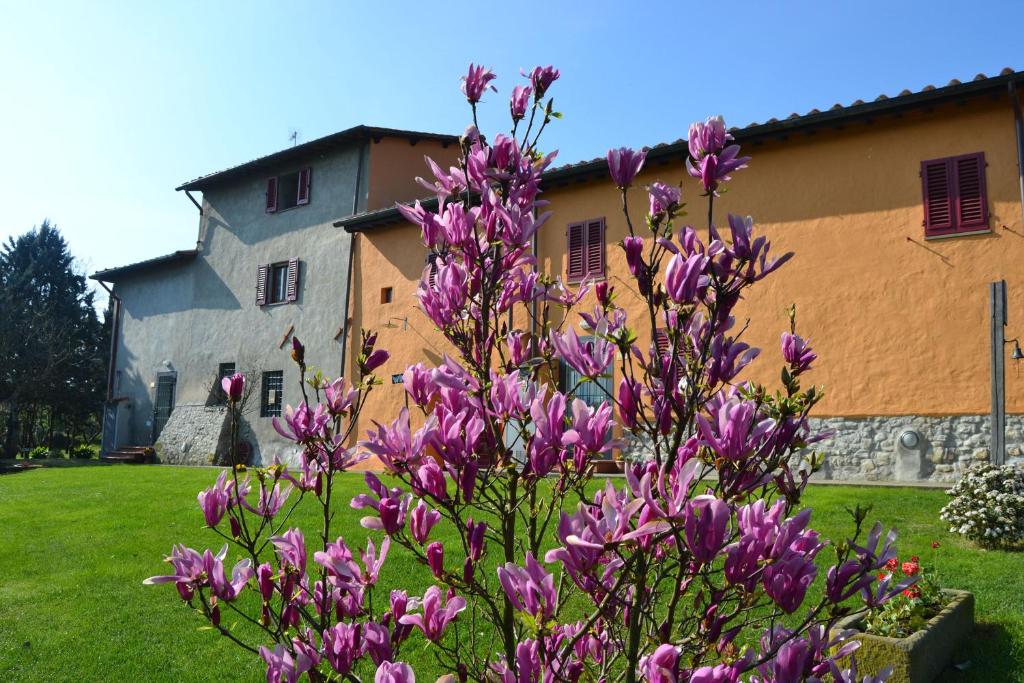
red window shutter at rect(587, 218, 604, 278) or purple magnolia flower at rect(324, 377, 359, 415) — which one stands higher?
red window shutter at rect(587, 218, 604, 278)

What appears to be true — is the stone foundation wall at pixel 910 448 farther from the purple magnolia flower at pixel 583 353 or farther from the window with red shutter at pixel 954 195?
the purple magnolia flower at pixel 583 353

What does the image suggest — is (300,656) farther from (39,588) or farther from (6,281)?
(6,281)

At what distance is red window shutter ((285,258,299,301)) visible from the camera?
2006 cm

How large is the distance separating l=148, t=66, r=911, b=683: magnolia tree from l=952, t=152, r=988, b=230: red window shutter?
36.1 feet

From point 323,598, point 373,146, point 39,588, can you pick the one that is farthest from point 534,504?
point 373,146

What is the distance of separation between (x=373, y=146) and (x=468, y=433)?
60.5 feet

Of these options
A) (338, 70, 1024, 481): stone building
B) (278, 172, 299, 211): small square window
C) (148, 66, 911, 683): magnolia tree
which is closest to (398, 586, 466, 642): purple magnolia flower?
(148, 66, 911, 683): magnolia tree

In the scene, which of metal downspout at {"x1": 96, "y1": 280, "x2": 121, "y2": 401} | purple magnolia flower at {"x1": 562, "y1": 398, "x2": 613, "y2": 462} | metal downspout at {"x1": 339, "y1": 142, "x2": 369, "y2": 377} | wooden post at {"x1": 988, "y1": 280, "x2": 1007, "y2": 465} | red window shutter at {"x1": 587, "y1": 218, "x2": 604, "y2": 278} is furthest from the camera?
metal downspout at {"x1": 96, "y1": 280, "x2": 121, "y2": 401}

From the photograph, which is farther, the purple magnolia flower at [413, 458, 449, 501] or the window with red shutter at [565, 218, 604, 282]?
the window with red shutter at [565, 218, 604, 282]

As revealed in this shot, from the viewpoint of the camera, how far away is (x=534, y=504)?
1938 mm

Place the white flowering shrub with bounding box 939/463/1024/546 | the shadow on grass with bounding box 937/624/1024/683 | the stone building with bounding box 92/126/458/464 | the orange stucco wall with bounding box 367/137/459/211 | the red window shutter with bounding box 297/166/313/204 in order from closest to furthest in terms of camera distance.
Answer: the shadow on grass with bounding box 937/624/1024/683, the white flowering shrub with bounding box 939/463/1024/546, the orange stucco wall with bounding box 367/137/459/211, the stone building with bounding box 92/126/458/464, the red window shutter with bounding box 297/166/313/204

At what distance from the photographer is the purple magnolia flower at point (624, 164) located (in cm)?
179

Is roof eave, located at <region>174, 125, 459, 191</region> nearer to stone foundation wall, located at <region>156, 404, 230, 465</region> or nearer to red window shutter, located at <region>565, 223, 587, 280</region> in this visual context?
red window shutter, located at <region>565, 223, 587, 280</region>

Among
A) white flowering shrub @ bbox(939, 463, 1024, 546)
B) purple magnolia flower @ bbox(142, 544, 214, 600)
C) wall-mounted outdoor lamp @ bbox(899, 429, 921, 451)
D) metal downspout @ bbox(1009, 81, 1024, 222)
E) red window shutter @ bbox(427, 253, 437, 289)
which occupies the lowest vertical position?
white flowering shrub @ bbox(939, 463, 1024, 546)
